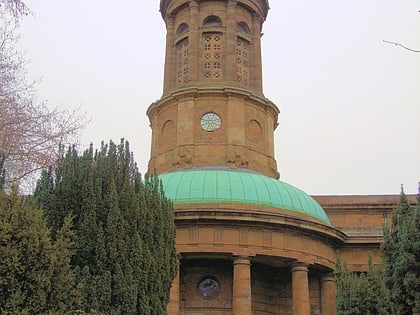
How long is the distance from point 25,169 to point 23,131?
3.08 feet

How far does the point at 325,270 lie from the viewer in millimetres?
28688

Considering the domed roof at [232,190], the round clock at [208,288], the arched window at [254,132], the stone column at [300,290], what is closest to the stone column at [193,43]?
the arched window at [254,132]

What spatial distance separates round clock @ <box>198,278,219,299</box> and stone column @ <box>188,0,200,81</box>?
10803 millimetres

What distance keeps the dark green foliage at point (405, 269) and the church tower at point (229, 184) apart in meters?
10.2

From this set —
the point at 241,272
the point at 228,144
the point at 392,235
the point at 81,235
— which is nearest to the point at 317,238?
the point at 241,272

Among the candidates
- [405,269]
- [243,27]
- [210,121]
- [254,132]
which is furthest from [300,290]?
[243,27]

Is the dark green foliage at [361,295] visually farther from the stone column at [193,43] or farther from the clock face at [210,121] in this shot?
the stone column at [193,43]

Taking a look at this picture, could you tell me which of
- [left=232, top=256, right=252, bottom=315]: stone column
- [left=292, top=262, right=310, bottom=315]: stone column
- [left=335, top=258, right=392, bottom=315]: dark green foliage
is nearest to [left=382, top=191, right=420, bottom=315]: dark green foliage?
[left=335, top=258, right=392, bottom=315]: dark green foliage

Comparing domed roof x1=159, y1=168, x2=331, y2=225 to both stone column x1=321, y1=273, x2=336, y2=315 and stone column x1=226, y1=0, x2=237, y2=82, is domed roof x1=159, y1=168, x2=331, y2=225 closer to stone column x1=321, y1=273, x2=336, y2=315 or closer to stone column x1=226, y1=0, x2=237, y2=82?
stone column x1=321, y1=273, x2=336, y2=315

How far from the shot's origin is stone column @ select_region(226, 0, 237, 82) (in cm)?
3222

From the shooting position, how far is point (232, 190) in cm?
2692

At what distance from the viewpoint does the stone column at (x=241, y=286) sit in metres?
25.1

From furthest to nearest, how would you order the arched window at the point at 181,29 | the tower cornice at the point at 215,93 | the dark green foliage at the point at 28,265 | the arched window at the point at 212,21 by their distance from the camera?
the arched window at the point at 181,29
the arched window at the point at 212,21
the tower cornice at the point at 215,93
the dark green foliage at the point at 28,265

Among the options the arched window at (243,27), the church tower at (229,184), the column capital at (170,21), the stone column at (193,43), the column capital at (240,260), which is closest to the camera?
the column capital at (240,260)
